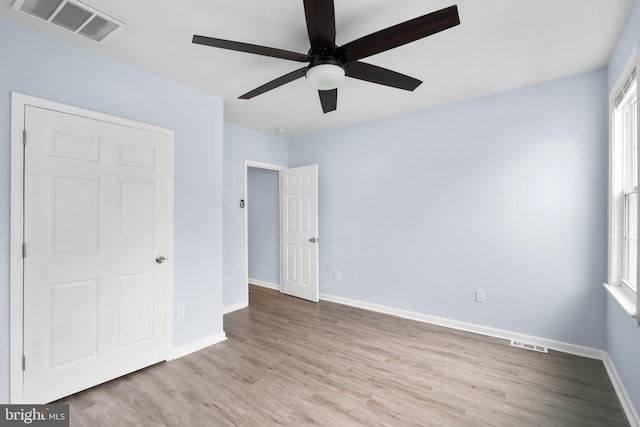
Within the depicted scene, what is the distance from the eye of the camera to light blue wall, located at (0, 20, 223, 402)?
6.23 feet

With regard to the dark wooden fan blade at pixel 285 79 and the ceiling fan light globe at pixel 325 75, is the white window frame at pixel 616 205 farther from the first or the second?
the dark wooden fan blade at pixel 285 79

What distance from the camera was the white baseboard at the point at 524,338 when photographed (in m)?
1.99

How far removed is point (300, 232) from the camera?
470 centimetres

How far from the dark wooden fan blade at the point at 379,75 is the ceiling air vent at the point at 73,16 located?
5.11ft

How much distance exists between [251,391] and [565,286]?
9.80ft

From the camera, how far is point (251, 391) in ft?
7.32

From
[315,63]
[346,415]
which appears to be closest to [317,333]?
[346,415]

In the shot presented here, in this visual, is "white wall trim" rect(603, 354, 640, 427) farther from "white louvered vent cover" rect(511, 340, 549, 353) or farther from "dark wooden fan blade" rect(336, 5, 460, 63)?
"dark wooden fan blade" rect(336, 5, 460, 63)

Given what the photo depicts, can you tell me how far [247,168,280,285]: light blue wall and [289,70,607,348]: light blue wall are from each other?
1.25 meters

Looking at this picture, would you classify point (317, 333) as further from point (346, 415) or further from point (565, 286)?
point (565, 286)

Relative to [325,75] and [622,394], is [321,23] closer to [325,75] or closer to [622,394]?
[325,75]

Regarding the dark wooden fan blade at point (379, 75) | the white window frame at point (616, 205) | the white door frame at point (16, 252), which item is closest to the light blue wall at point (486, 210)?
the white window frame at point (616, 205)

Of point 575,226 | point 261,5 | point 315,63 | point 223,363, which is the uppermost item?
point 261,5

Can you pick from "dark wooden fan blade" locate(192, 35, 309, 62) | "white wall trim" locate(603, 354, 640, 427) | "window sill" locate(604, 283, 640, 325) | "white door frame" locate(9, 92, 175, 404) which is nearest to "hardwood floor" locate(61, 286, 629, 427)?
"white wall trim" locate(603, 354, 640, 427)
